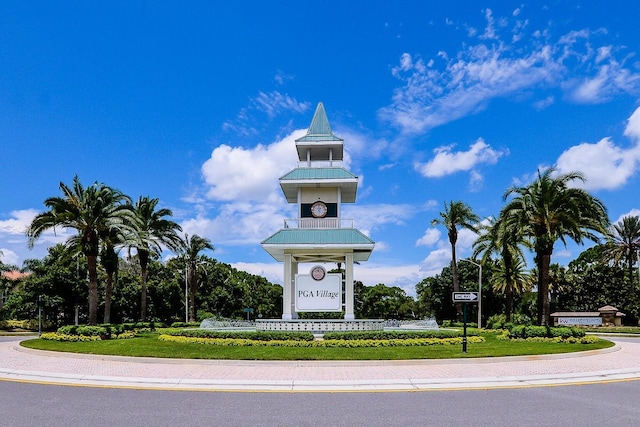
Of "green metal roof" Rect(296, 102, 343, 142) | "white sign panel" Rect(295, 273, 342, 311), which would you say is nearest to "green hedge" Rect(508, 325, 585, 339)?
"white sign panel" Rect(295, 273, 342, 311)

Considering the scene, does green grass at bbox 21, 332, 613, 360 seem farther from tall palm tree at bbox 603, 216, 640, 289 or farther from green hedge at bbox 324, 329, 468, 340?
tall palm tree at bbox 603, 216, 640, 289

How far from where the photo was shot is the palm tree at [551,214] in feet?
99.5

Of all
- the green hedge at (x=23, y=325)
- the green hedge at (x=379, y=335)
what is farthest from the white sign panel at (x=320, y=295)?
the green hedge at (x=23, y=325)

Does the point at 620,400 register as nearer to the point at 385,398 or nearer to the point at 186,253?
the point at 385,398

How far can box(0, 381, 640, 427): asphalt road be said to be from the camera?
984 cm

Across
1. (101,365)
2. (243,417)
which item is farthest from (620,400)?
(101,365)

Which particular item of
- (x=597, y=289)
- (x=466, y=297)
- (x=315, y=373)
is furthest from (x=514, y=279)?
(x=315, y=373)

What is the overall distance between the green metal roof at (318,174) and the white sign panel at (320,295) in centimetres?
662

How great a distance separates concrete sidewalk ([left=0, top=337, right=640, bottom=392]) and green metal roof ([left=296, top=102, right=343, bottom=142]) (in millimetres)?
21568

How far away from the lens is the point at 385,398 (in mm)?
12289

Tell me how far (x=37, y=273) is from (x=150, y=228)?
46.8 feet

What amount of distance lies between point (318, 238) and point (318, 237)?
0.09m

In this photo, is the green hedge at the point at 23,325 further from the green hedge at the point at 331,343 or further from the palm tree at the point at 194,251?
the green hedge at the point at 331,343

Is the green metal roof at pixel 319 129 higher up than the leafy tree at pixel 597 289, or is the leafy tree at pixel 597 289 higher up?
the green metal roof at pixel 319 129
